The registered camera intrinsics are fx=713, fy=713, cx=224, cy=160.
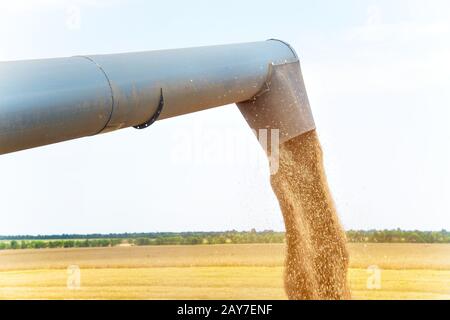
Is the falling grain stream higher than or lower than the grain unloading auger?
lower

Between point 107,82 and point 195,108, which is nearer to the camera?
point 107,82

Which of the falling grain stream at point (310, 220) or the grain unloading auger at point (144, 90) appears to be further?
the falling grain stream at point (310, 220)

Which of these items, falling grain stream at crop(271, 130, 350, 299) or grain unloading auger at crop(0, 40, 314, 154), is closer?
grain unloading auger at crop(0, 40, 314, 154)

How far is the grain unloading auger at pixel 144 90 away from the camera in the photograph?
2791mm

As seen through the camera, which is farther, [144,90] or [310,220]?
[310,220]

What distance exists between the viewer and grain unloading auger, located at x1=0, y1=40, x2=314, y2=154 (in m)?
2.79

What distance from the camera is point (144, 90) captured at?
11.1ft

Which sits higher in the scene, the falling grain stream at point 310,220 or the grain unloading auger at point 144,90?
the grain unloading auger at point 144,90

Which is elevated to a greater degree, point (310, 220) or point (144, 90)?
point (144, 90)
